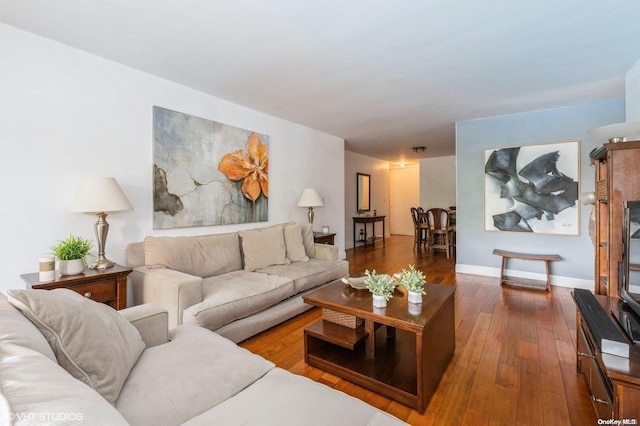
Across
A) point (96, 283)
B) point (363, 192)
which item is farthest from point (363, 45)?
point (363, 192)

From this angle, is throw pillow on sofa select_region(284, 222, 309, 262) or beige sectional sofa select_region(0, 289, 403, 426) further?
throw pillow on sofa select_region(284, 222, 309, 262)

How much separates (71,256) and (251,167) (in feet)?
6.91

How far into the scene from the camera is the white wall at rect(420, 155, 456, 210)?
785 centimetres

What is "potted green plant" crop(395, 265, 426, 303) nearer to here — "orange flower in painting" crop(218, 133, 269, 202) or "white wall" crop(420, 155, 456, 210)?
"orange flower in painting" crop(218, 133, 269, 202)

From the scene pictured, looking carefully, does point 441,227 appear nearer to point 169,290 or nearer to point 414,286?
point 414,286

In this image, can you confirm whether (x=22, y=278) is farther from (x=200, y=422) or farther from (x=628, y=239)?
(x=628, y=239)

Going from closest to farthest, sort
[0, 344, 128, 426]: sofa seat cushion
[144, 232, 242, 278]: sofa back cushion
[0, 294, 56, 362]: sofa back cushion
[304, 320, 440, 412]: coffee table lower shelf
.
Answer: [0, 344, 128, 426]: sofa seat cushion, [0, 294, 56, 362]: sofa back cushion, [304, 320, 440, 412]: coffee table lower shelf, [144, 232, 242, 278]: sofa back cushion

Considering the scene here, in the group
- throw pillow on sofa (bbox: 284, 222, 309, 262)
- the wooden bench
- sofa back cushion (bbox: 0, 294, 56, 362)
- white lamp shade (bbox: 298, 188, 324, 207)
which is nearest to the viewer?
sofa back cushion (bbox: 0, 294, 56, 362)

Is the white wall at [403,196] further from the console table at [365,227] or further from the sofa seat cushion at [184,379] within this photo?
the sofa seat cushion at [184,379]

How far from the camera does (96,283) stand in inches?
81.7

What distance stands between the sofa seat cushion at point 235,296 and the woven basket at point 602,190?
7.87ft

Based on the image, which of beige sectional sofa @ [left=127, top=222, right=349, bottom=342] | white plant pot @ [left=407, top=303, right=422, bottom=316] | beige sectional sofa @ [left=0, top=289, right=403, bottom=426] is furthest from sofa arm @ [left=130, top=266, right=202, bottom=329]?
white plant pot @ [left=407, top=303, right=422, bottom=316]

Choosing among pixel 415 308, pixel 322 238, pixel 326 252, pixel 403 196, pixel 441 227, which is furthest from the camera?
pixel 403 196

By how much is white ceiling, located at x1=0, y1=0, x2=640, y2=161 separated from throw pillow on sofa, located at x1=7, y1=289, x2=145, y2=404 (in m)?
1.77
